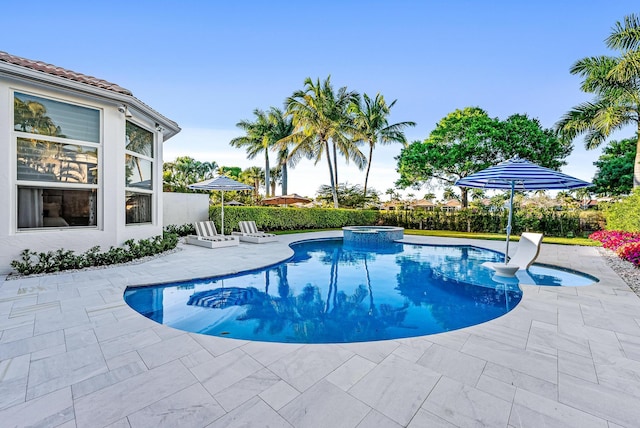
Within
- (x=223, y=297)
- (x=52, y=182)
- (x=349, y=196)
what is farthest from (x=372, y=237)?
(x=349, y=196)

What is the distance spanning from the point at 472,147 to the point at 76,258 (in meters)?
23.6

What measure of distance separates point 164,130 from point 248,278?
6.61 metres

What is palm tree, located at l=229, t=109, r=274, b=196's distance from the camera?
2706 centimetres

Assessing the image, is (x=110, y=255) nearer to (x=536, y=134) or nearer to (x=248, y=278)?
(x=248, y=278)

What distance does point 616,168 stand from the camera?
2114 centimetres

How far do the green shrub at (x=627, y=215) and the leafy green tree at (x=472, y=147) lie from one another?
6301 mm

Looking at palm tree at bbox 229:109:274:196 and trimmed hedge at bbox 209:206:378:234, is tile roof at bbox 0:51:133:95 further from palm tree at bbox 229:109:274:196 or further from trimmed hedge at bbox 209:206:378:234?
palm tree at bbox 229:109:274:196

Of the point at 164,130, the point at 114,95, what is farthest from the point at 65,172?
the point at 164,130

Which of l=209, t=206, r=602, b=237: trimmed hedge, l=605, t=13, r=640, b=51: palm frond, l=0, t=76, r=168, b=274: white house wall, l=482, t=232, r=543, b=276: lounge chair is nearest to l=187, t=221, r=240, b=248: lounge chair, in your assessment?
l=0, t=76, r=168, b=274: white house wall

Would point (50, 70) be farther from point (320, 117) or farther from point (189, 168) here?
point (189, 168)

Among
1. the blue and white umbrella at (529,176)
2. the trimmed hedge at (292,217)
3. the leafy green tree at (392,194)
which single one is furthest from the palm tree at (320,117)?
the blue and white umbrella at (529,176)

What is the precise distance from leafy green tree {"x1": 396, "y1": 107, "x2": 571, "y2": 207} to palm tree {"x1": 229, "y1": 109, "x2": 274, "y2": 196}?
12.9m

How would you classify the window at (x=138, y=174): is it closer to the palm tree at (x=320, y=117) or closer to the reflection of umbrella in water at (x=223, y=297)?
the reflection of umbrella in water at (x=223, y=297)

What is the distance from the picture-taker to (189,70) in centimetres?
1313
